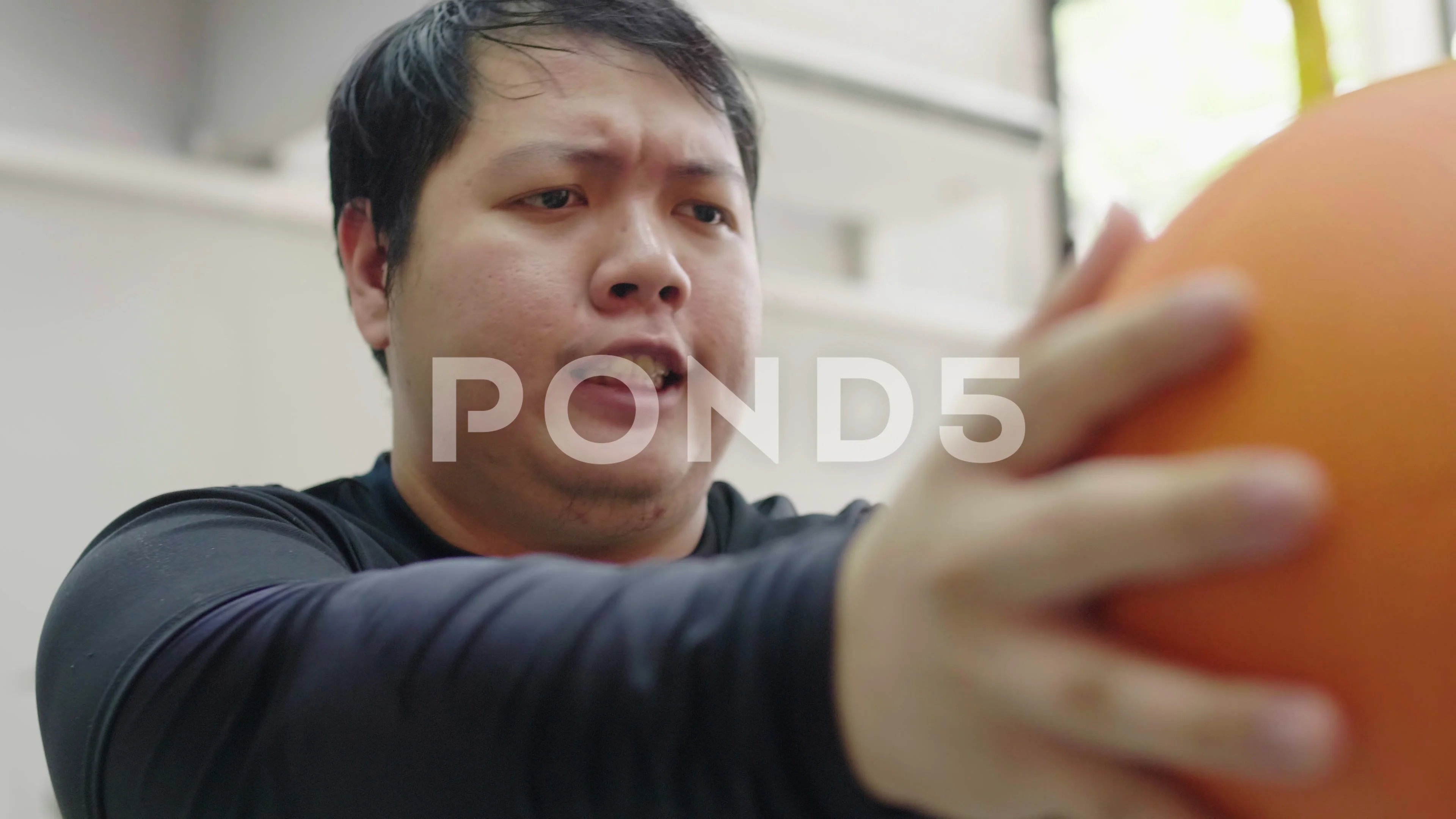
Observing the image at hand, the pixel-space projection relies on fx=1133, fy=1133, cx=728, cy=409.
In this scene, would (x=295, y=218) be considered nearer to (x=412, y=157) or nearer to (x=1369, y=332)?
(x=412, y=157)

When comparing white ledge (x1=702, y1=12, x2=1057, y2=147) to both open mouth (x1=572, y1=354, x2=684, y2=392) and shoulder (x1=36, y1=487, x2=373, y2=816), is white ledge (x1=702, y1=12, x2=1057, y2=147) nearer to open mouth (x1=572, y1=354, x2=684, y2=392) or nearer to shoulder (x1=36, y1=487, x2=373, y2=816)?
open mouth (x1=572, y1=354, x2=684, y2=392)

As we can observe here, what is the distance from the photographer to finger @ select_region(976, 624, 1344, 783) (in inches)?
10.9

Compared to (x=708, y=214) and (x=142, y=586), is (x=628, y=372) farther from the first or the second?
(x=142, y=586)

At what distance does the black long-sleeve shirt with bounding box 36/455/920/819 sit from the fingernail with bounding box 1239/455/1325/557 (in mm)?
137

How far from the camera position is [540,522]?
94cm

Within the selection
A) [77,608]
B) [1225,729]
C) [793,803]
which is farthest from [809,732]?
[77,608]

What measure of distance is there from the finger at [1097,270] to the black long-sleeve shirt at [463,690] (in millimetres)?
107

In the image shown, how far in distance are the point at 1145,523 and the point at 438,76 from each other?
2.82ft

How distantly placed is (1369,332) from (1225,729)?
0.46ft

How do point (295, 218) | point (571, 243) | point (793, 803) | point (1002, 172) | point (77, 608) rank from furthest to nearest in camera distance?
point (1002, 172) → point (295, 218) → point (571, 243) → point (77, 608) → point (793, 803)

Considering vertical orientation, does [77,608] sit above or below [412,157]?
below

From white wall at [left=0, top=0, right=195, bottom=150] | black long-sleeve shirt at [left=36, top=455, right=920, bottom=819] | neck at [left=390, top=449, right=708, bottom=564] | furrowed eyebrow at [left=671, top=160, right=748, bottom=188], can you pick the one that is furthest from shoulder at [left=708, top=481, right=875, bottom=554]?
white wall at [left=0, top=0, right=195, bottom=150]

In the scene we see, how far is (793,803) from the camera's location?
0.38 metres

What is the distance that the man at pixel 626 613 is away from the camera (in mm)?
296
